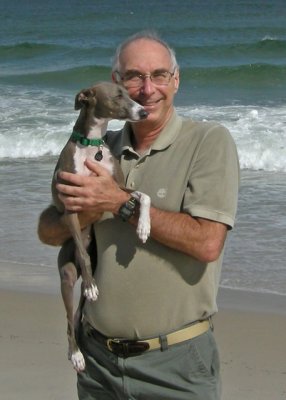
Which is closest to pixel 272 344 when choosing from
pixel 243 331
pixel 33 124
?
pixel 243 331

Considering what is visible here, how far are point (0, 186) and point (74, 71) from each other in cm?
1369

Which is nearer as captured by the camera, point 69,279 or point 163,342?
point 163,342

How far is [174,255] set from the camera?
3.23 metres

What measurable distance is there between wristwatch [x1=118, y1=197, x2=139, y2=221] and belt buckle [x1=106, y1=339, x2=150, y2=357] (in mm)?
419

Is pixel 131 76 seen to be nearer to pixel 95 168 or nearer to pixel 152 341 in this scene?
pixel 95 168

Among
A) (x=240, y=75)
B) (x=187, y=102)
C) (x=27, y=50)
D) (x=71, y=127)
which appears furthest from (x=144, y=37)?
(x=27, y=50)

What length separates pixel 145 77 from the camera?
132 inches

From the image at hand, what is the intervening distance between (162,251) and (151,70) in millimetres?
628

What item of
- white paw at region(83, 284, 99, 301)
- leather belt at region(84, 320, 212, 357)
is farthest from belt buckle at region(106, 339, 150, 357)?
white paw at region(83, 284, 99, 301)

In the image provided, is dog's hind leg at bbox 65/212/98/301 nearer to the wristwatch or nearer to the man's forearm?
the wristwatch

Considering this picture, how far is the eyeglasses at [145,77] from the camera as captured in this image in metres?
3.34

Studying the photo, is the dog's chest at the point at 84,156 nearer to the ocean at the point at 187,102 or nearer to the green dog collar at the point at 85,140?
the green dog collar at the point at 85,140

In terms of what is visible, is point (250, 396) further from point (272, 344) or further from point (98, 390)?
point (98, 390)

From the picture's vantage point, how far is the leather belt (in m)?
3.24
